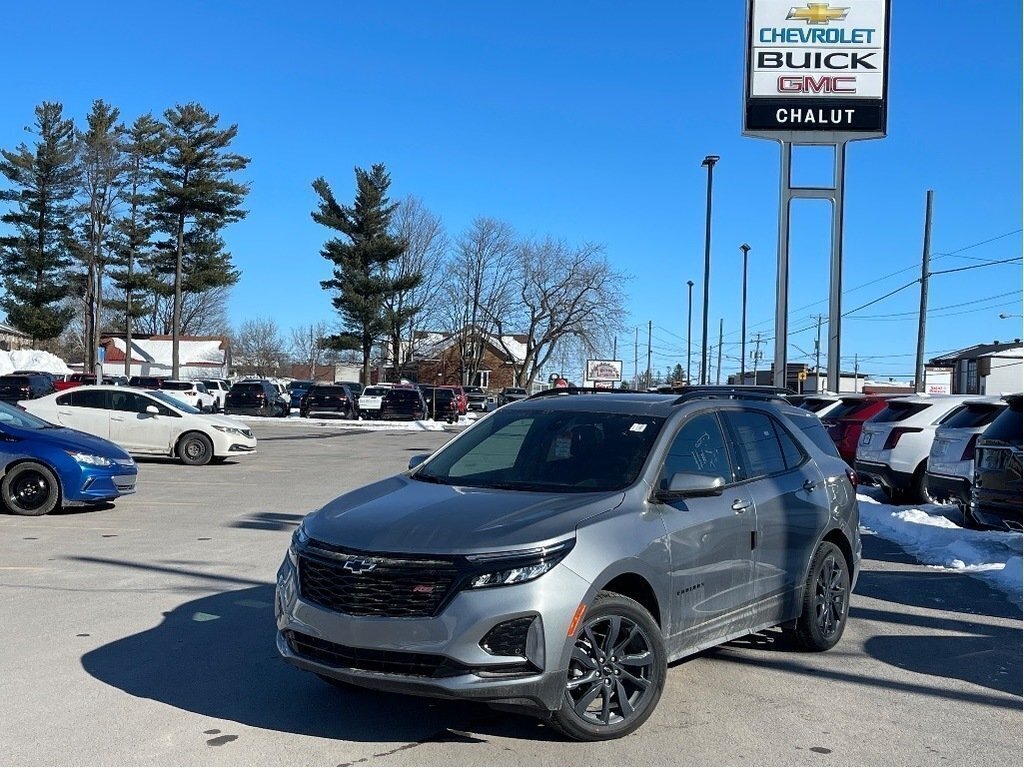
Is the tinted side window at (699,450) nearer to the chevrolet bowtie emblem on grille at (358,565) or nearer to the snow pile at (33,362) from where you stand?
the chevrolet bowtie emblem on grille at (358,565)

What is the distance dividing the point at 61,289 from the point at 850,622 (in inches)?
2314

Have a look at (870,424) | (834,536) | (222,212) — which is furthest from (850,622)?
(222,212)

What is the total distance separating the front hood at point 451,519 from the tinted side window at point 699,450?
0.68 m

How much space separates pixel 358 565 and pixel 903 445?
38.7 feet

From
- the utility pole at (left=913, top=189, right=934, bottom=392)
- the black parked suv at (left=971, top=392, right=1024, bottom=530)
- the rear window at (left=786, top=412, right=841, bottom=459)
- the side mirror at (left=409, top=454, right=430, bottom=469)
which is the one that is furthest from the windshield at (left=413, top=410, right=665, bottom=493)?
the utility pole at (left=913, top=189, right=934, bottom=392)

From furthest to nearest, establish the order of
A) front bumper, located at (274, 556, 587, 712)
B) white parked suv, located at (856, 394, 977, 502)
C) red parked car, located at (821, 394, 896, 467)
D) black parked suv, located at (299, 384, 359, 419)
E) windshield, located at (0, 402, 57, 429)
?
black parked suv, located at (299, 384, 359, 419) < red parked car, located at (821, 394, 896, 467) < white parked suv, located at (856, 394, 977, 502) < windshield, located at (0, 402, 57, 429) < front bumper, located at (274, 556, 587, 712)

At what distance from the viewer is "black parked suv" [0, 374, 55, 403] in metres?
38.4

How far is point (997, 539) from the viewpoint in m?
11.5

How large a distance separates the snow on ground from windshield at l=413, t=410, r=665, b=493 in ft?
15.0

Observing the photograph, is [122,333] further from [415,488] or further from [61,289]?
[415,488]

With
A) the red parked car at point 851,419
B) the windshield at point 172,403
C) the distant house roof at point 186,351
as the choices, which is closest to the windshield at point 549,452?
the red parked car at point 851,419

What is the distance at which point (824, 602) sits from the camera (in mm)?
7051

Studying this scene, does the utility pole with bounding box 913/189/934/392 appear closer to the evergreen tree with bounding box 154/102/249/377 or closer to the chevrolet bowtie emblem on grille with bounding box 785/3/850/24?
the chevrolet bowtie emblem on grille with bounding box 785/3/850/24

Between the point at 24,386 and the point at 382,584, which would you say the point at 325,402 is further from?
the point at 382,584
